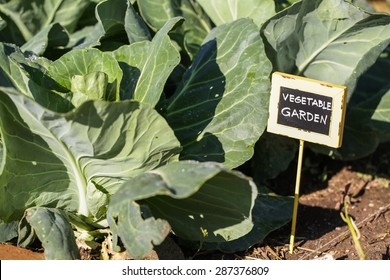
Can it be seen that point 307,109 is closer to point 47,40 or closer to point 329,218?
point 329,218

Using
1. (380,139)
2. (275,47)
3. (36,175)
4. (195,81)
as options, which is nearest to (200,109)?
(195,81)

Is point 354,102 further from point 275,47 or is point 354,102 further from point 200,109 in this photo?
point 200,109

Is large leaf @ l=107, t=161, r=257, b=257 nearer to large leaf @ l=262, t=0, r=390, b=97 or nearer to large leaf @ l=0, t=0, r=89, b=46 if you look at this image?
large leaf @ l=262, t=0, r=390, b=97

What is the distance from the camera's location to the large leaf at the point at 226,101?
3.72m

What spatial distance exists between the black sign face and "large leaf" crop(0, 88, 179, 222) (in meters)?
0.69

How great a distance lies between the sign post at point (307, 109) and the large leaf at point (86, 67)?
0.84 meters

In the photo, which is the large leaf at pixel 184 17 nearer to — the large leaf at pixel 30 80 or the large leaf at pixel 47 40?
the large leaf at pixel 47 40

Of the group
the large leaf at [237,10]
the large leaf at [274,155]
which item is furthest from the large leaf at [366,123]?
the large leaf at [237,10]

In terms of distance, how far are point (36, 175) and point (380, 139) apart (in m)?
2.27

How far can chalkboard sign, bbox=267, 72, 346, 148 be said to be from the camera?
11.9 ft

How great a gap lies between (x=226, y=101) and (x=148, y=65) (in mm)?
485

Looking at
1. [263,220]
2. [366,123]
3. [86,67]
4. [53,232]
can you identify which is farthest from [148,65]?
[366,123]

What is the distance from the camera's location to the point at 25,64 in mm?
3590

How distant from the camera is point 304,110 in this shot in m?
3.69
